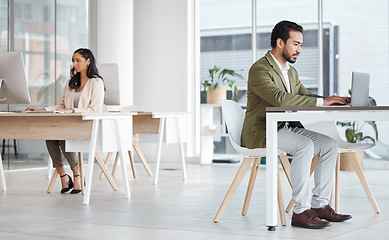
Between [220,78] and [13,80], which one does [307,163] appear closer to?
[13,80]

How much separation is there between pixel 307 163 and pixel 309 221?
0.29 metres

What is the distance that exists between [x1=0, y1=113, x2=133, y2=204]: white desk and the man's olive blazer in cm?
116

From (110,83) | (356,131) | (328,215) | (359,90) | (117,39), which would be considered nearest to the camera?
(359,90)

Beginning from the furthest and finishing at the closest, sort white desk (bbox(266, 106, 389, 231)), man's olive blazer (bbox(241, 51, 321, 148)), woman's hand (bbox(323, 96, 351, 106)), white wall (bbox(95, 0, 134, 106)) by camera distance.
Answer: white wall (bbox(95, 0, 134, 106)), man's olive blazer (bbox(241, 51, 321, 148)), woman's hand (bbox(323, 96, 351, 106)), white desk (bbox(266, 106, 389, 231))

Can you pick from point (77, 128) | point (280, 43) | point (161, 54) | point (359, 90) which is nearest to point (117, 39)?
point (161, 54)

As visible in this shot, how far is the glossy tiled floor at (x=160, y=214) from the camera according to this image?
314cm

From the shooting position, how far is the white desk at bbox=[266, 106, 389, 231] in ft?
9.82

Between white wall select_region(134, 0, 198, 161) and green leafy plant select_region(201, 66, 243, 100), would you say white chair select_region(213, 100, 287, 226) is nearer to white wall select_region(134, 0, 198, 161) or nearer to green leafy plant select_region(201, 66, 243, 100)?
green leafy plant select_region(201, 66, 243, 100)

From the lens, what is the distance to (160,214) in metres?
3.83

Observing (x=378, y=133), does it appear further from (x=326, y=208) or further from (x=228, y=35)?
(x=326, y=208)

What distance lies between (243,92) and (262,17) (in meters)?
0.99

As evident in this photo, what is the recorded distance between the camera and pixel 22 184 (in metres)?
5.72

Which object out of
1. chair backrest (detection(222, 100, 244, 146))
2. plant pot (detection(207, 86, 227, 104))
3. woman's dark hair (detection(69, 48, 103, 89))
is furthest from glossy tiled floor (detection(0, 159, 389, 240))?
plant pot (detection(207, 86, 227, 104))

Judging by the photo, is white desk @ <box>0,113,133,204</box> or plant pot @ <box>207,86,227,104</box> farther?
plant pot @ <box>207,86,227,104</box>
